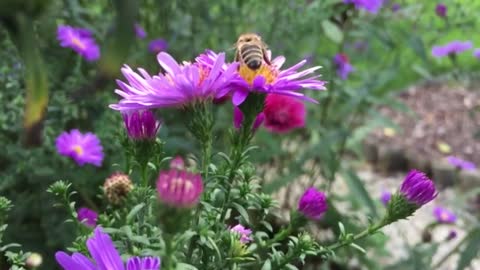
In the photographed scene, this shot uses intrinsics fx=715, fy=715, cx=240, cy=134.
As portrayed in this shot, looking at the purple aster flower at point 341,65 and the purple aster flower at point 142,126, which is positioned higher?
the purple aster flower at point 341,65

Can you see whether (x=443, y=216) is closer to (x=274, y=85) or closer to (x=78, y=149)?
(x=78, y=149)

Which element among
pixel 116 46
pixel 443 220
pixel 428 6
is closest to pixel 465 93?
pixel 428 6

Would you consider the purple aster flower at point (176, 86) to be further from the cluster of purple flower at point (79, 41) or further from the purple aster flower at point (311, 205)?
the cluster of purple flower at point (79, 41)

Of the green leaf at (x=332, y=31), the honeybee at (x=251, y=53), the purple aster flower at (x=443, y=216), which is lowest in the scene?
the honeybee at (x=251, y=53)

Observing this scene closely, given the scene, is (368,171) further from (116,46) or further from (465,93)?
(116,46)

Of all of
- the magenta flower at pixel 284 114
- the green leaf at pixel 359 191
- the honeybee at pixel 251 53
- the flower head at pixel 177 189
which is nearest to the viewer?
the flower head at pixel 177 189

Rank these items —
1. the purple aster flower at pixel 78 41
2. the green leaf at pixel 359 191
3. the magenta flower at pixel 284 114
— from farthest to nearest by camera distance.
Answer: the green leaf at pixel 359 191 < the purple aster flower at pixel 78 41 < the magenta flower at pixel 284 114

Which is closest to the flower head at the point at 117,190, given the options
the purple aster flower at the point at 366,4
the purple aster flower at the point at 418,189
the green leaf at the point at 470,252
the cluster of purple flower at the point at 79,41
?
the purple aster flower at the point at 418,189

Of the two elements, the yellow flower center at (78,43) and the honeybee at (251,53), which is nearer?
the honeybee at (251,53)
